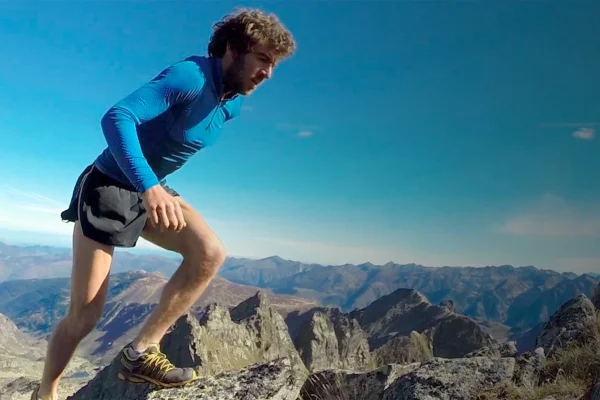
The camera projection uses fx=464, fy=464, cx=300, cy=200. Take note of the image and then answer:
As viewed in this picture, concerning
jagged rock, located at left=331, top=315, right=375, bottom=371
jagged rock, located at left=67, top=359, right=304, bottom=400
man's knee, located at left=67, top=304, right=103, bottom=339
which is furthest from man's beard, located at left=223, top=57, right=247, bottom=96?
jagged rock, located at left=331, top=315, right=375, bottom=371

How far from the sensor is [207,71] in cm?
378

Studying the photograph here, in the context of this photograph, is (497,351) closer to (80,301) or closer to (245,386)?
(245,386)

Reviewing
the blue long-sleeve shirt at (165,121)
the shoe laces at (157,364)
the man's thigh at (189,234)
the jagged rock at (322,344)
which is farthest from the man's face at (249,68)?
the jagged rock at (322,344)

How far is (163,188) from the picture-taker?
12.3 feet

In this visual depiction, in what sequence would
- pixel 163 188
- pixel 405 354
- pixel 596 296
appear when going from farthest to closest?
pixel 405 354
pixel 596 296
pixel 163 188

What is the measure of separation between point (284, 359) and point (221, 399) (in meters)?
0.85

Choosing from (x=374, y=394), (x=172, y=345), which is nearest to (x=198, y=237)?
(x=374, y=394)

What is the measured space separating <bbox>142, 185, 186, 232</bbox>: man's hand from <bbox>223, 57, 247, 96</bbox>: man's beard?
1225mm

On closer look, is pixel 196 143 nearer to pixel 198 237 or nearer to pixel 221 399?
pixel 198 237

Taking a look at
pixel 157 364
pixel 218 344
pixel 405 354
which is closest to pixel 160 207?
pixel 157 364

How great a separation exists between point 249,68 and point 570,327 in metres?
8.82

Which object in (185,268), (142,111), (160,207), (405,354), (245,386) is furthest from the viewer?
(405,354)

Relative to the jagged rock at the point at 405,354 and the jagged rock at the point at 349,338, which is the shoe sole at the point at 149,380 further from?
the jagged rock at the point at 349,338

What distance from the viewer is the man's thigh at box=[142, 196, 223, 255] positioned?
4391 mm
